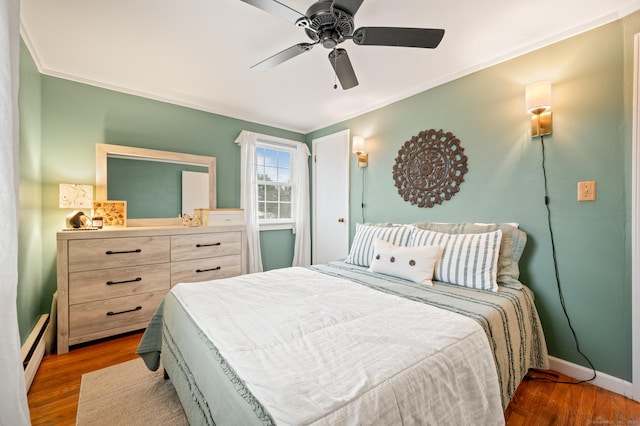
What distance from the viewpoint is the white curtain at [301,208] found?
404cm

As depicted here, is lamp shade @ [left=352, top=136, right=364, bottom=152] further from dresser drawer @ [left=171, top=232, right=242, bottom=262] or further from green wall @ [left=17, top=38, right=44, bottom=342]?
green wall @ [left=17, top=38, right=44, bottom=342]

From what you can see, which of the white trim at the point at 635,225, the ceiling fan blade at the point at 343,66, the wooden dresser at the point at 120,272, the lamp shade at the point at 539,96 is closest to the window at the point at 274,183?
the wooden dresser at the point at 120,272

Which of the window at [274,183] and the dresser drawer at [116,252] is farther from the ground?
the window at [274,183]

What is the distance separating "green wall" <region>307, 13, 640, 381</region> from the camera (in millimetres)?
1723

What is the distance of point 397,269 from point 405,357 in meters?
1.17

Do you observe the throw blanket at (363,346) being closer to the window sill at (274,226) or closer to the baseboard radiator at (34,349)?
the baseboard radiator at (34,349)

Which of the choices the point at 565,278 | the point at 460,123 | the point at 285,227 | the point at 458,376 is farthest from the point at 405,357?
the point at 285,227

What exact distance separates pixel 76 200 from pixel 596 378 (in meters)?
4.17

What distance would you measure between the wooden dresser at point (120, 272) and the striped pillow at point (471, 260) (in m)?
2.27

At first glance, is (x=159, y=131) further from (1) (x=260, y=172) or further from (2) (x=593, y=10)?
(2) (x=593, y=10)

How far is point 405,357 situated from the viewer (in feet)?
3.18

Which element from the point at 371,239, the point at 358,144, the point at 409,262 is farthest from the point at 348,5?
the point at 358,144

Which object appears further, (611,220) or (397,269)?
(397,269)

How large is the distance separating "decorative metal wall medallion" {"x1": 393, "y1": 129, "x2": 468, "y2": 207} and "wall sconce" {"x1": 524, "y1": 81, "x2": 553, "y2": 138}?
546mm
